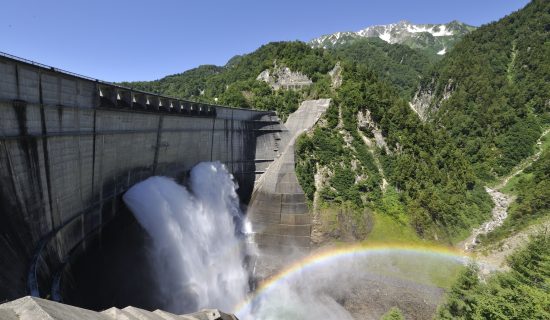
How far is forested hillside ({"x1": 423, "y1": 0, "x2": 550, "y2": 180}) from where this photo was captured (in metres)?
81.6

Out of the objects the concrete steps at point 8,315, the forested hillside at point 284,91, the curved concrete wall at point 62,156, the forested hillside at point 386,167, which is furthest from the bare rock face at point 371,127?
the concrete steps at point 8,315

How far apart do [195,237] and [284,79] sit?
1669 inches

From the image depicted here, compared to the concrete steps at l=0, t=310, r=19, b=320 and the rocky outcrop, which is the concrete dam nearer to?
the concrete steps at l=0, t=310, r=19, b=320

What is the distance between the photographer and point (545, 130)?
8312cm

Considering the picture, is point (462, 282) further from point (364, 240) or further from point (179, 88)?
point (179, 88)

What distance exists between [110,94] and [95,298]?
1343 cm

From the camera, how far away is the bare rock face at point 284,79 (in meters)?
66.3

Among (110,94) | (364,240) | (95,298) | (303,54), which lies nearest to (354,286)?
(364,240)

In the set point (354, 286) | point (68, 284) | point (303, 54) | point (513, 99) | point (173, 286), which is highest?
point (303, 54)

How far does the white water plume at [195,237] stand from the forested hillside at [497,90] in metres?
60.1

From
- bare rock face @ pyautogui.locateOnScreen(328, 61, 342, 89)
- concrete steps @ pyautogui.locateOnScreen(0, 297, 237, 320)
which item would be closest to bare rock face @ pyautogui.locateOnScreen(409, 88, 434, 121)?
bare rock face @ pyautogui.locateOnScreen(328, 61, 342, 89)

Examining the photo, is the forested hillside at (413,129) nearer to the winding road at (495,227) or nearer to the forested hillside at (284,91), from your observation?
the forested hillside at (284,91)

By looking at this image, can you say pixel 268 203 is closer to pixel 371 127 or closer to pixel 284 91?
pixel 371 127

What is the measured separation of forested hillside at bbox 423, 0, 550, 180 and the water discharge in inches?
1913
